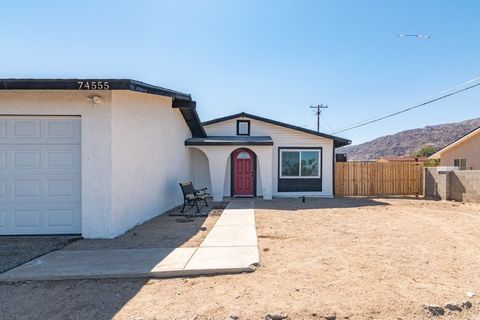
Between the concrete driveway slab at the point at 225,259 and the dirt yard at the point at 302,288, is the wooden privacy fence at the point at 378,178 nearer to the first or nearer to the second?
the dirt yard at the point at 302,288

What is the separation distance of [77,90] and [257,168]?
1014cm

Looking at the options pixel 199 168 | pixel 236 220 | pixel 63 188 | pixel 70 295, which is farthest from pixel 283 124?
Result: pixel 70 295

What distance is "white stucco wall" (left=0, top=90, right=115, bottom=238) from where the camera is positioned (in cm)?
687

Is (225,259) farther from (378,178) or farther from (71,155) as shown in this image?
(378,178)

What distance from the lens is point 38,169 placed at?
276 inches

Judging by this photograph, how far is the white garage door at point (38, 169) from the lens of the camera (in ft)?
23.0

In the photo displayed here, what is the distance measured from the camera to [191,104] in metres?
11.3

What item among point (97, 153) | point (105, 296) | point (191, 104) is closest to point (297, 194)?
point (191, 104)

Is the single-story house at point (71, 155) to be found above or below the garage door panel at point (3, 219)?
above

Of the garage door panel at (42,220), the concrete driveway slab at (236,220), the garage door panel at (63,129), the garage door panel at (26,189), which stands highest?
the garage door panel at (63,129)

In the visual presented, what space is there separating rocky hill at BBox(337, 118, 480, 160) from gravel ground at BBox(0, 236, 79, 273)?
96528mm

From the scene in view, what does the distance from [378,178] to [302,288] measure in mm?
13785

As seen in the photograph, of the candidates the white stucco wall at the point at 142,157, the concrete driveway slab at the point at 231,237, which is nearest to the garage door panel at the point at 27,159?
the white stucco wall at the point at 142,157

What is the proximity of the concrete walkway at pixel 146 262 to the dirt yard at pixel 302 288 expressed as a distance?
17 cm
